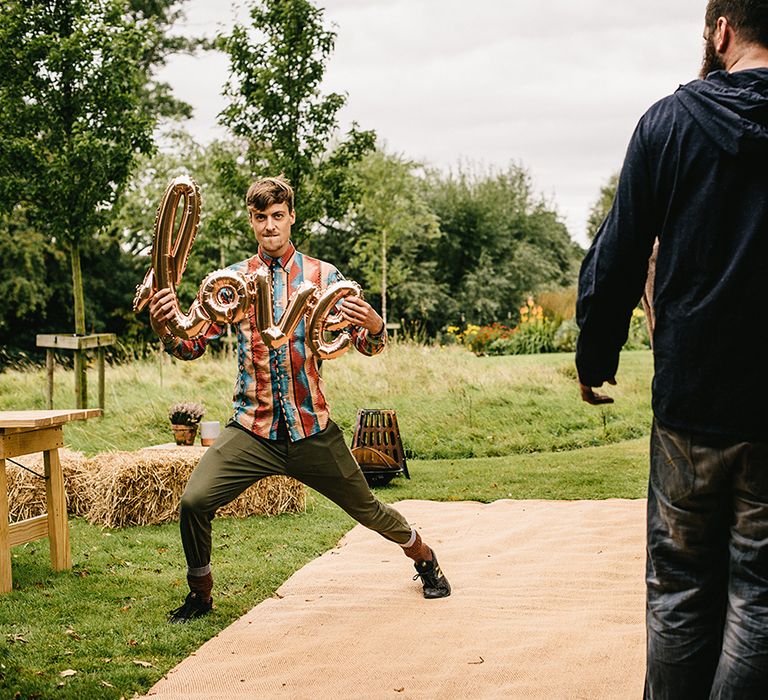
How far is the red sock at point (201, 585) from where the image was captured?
15.8 feet

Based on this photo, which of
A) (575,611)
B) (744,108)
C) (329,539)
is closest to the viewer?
(744,108)

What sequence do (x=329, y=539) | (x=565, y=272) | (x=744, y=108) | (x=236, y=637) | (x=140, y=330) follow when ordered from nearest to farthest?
(x=744, y=108), (x=236, y=637), (x=329, y=539), (x=140, y=330), (x=565, y=272)

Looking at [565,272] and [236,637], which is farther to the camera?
[565,272]

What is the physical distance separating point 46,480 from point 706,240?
4688 mm

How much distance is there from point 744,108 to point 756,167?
0.15m

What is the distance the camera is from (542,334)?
65.1 feet

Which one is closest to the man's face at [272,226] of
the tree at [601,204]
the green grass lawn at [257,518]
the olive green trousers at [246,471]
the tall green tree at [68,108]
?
the olive green trousers at [246,471]

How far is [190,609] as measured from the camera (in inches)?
192

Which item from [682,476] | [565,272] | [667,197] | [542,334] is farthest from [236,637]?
[565,272]

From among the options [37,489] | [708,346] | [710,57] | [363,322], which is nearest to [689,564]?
[708,346]

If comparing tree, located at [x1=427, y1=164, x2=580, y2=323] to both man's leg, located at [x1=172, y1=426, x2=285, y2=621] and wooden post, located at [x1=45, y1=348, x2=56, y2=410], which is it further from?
man's leg, located at [x1=172, y1=426, x2=285, y2=621]

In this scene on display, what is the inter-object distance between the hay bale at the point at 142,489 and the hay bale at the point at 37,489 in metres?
0.12

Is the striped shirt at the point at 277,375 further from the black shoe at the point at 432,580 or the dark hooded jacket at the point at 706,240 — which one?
the dark hooded jacket at the point at 706,240

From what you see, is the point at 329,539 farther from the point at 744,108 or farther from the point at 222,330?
the point at 744,108
